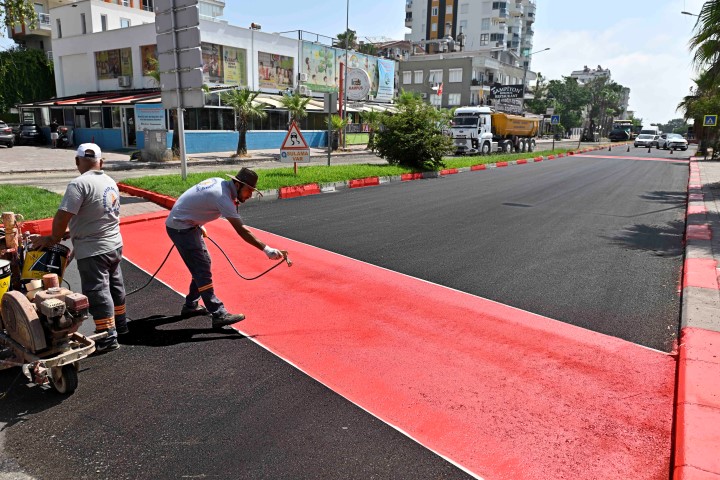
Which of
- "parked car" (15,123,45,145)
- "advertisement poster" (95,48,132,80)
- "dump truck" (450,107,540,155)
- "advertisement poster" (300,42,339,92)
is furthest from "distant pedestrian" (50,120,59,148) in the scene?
"dump truck" (450,107,540,155)

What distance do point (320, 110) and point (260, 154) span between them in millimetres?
8114

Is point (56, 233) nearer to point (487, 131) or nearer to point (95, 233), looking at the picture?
point (95, 233)

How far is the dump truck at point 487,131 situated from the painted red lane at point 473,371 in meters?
29.4

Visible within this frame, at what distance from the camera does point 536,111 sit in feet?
270

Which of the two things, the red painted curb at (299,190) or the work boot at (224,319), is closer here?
the work boot at (224,319)

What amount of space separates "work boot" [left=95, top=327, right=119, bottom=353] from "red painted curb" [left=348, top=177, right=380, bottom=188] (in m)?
12.3

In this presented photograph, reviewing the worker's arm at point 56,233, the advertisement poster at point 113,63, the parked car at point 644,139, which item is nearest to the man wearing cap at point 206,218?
the worker's arm at point 56,233

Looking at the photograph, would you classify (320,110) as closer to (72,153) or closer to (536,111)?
(72,153)

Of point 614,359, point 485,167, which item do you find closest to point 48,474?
point 614,359

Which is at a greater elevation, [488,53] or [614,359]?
[488,53]

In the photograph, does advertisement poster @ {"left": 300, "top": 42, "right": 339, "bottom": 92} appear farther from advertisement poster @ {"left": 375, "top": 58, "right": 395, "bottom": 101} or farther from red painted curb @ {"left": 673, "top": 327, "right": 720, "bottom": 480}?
red painted curb @ {"left": 673, "top": 327, "right": 720, "bottom": 480}

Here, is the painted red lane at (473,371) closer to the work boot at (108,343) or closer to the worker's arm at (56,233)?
the work boot at (108,343)

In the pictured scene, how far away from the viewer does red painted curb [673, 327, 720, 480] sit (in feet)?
9.91

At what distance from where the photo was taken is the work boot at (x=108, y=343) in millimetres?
4363
